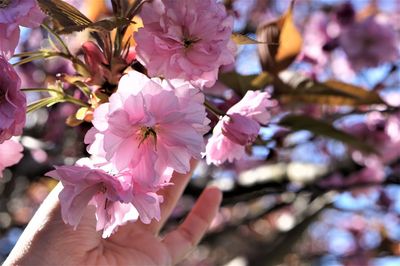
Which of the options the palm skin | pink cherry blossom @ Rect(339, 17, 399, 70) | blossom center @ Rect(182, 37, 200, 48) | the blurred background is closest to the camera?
blossom center @ Rect(182, 37, 200, 48)

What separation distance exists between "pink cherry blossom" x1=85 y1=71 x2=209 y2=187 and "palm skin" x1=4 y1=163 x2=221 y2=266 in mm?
357

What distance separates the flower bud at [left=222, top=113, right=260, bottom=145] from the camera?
3.35 feet

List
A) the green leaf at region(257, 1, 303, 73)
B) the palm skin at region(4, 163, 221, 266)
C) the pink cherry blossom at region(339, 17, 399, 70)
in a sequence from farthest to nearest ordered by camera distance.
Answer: the pink cherry blossom at region(339, 17, 399, 70) < the green leaf at region(257, 1, 303, 73) < the palm skin at region(4, 163, 221, 266)

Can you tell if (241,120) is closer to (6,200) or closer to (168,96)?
(168,96)

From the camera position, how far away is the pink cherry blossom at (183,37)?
3.14ft

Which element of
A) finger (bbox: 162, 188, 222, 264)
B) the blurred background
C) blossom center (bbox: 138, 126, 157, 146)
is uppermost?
blossom center (bbox: 138, 126, 157, 146)

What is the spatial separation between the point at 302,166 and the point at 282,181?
134mm

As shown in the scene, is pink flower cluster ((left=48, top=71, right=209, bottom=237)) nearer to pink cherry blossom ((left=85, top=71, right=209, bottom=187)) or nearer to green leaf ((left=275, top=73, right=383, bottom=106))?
pink cherry blossom ((left=85, top=71, right=209, bottom=187))

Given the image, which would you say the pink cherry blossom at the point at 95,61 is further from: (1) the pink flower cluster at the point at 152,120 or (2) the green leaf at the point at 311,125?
(2) the green leaf at the point at 311,125

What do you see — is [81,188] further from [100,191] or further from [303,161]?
[303,161]

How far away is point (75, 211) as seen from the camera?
36.1 inches

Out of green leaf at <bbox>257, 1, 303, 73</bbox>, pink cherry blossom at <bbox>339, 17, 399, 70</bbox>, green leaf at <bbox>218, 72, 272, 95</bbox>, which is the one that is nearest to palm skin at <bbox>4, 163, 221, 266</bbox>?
green leaf at <bbox>218, 72, 272, 95</bbox>

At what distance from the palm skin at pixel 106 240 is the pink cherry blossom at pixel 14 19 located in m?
0.38

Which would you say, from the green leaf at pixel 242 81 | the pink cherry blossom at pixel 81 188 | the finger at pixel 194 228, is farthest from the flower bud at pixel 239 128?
the finger at pixel 194 228
